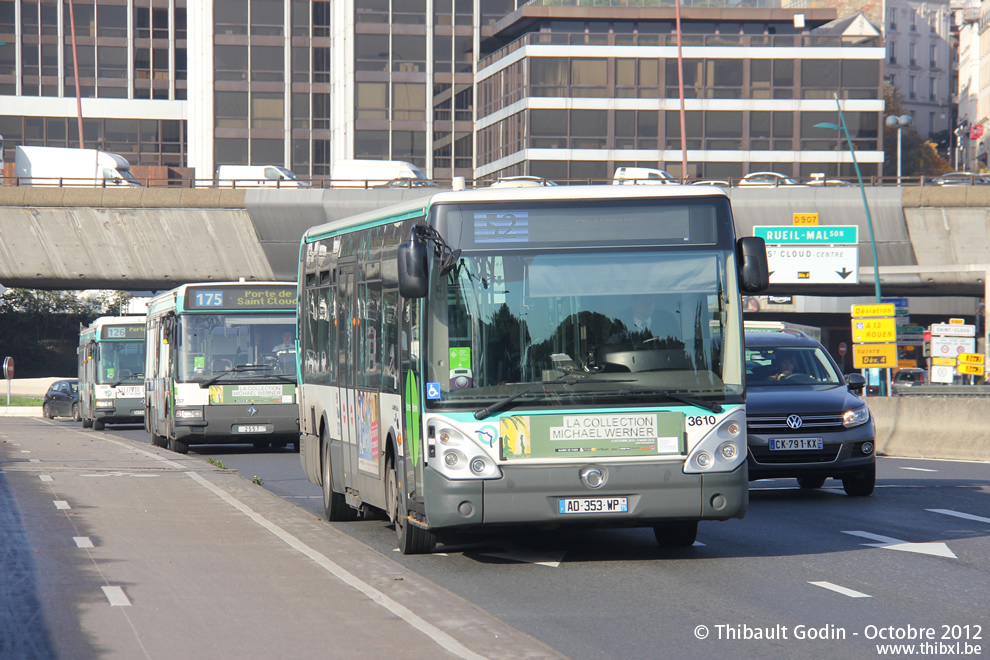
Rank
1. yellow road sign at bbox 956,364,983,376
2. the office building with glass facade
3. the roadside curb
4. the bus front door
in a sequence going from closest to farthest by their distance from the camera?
1. the bus front door
2. yellow road sign at bbox 956,364,983,376
3. the roadside curb
4. the office building with glass facade

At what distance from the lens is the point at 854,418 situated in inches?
618

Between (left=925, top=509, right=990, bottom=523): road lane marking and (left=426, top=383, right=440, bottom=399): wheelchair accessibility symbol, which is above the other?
(left=426, top=383, right=440, bottom=399): wheelchair accessibility symbol

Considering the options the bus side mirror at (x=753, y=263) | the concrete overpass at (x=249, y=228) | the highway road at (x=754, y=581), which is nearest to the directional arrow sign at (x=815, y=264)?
the concrete overpass at (x=249, y=228)

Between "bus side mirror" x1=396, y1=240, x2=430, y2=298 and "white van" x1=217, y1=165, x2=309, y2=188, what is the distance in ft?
135

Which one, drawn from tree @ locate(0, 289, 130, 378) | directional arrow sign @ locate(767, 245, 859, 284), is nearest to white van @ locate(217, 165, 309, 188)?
directional arrow sign @ locate(767, 245, 859, 284)

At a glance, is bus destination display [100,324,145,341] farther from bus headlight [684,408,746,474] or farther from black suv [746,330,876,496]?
bus headlight [684,408,746,474]

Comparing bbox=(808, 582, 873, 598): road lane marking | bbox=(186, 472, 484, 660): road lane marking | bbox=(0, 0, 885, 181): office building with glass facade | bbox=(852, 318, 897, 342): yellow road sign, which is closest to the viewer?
bbox=(186, 472, 484, 660): road lane marking

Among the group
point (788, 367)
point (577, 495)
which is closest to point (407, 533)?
point (577, 495)

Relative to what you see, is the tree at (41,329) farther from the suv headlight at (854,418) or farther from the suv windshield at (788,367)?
the suv headlight at (854,418)

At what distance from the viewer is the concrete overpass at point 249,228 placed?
48.5 meters

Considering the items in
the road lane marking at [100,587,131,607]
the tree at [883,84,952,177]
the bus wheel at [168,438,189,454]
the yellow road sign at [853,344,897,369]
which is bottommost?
the bus wheel at [168,438,189,454]

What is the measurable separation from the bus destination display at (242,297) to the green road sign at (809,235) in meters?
19.7

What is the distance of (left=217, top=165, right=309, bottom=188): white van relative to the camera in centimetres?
5116

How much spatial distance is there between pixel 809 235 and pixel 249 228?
2008cm
